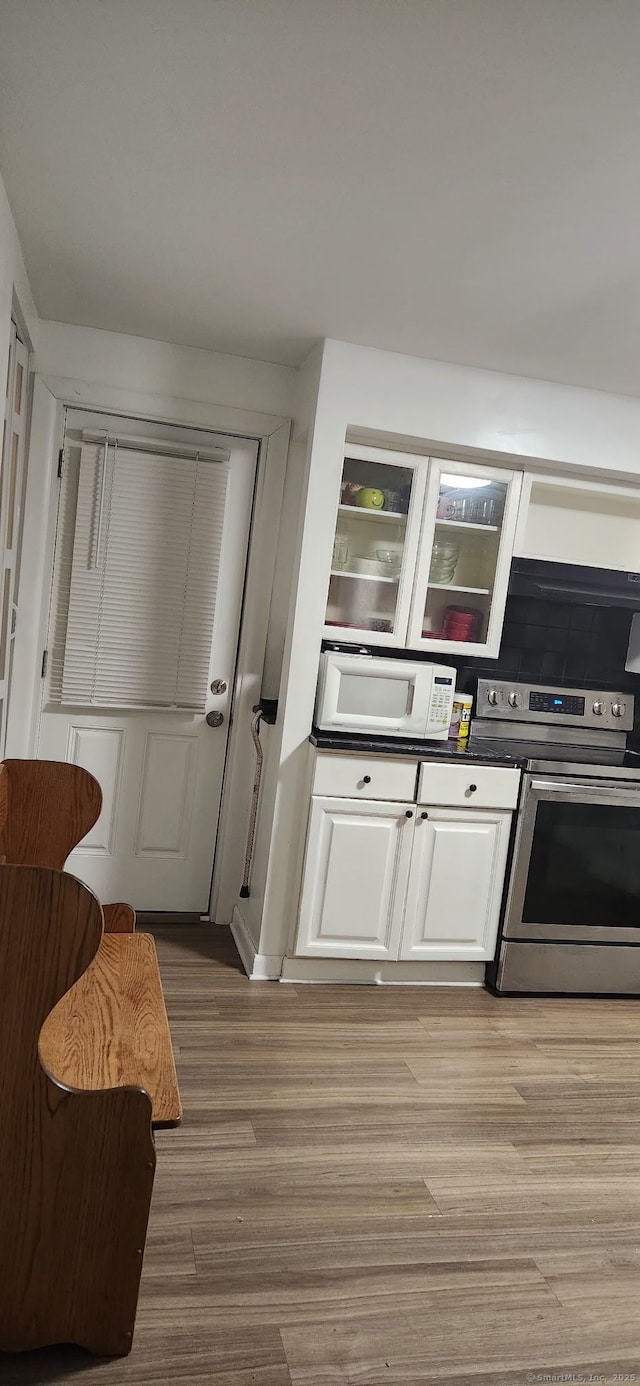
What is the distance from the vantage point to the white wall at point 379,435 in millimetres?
3332

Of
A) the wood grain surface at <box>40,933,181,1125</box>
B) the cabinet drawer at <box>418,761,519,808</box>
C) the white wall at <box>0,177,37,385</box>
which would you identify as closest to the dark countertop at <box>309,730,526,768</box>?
the cabinet drawer at <box>418,761,519,808</box>

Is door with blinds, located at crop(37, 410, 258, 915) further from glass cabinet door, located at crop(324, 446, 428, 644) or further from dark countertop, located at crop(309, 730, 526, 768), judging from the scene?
dark countertop, located at crop(309, 730, 526, 768)

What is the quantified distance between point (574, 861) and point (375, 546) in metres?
1.41

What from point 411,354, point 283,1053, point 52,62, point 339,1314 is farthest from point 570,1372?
point 411,354

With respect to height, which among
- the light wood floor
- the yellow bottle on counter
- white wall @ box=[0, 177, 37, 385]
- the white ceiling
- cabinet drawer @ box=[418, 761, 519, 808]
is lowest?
the light wood floor

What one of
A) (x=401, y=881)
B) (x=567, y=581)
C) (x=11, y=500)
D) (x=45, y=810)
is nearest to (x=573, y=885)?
(x=401, y=881)

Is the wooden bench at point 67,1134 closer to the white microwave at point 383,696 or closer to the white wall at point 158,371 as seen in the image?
the white microwave at point 383,696

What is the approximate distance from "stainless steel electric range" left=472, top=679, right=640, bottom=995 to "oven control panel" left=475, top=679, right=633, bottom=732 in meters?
0.34

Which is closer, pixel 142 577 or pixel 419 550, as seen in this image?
pixel 419 550

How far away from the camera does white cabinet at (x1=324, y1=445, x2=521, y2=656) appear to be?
354cm

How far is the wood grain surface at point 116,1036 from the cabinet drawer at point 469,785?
165cm

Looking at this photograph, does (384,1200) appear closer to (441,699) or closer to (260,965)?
(260,965)

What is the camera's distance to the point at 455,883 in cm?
352

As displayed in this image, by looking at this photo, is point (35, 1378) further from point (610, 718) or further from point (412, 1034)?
point (610, 718)
